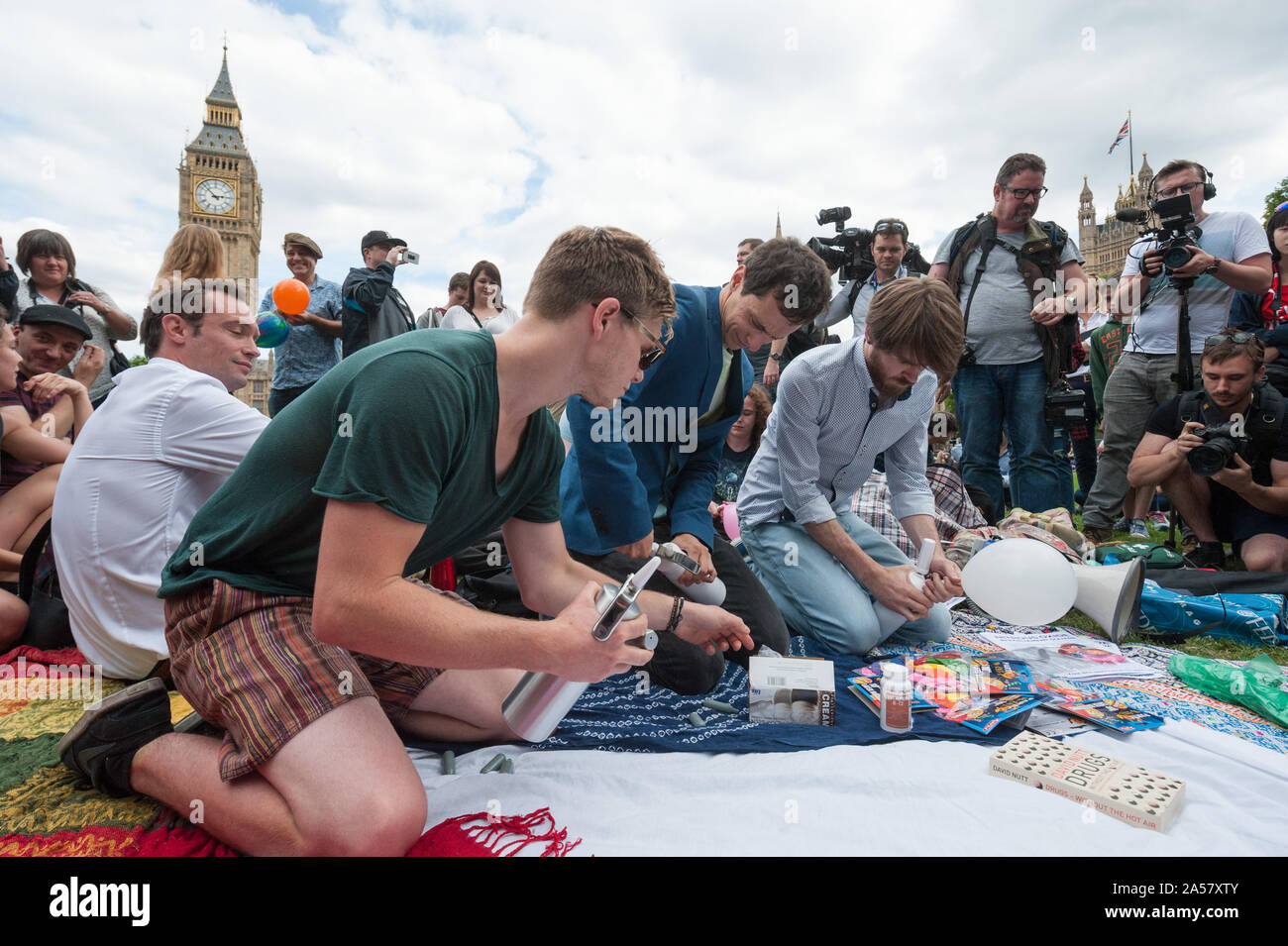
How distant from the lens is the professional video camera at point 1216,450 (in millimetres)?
3795

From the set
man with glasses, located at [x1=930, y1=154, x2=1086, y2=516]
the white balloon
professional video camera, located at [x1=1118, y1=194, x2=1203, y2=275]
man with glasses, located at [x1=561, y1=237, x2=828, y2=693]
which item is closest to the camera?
man with glasses, located at [x1=561, y1=237, x2=828, y2=693]

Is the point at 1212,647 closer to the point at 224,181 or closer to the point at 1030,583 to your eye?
the point at 1030,583

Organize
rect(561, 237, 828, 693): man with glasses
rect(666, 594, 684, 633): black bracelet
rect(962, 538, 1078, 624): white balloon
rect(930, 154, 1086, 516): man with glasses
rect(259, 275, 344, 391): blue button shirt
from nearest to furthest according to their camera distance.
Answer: rect(666, 594, 684, 633): black bracelet, rect(561, 237, 828, 693): man with glasses, rect(962, 538, 1078, 624): white balloon, rect(930, 154, 1086, 516): man with glasses, rect(259, 275, 344, 391): blue button shirt

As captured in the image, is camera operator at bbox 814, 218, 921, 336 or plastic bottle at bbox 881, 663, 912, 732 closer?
plastic bottle at bbox 881, 663, 912, 732

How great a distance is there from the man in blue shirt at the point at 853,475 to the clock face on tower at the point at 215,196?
272 ft

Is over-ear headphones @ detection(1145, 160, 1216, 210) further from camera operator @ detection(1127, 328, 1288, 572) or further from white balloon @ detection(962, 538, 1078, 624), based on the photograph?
white balloon @ detection(962, 538, 1078, 624)

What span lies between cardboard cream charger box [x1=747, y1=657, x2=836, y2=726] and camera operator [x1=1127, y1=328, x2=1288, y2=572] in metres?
2.92

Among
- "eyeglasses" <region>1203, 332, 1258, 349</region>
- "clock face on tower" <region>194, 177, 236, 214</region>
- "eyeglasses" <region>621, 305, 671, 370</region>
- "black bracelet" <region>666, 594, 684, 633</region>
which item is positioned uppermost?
"clock face on tower" <region>194, 177, 236, 214</region>

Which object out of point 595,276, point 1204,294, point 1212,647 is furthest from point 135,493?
point 1204,294

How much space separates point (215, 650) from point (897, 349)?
96.3 inches

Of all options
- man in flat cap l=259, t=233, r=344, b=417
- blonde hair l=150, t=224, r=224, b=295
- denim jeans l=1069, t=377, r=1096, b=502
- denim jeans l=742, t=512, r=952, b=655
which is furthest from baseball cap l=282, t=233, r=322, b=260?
denim jeans l=1069, t=377, r=1096, b=502

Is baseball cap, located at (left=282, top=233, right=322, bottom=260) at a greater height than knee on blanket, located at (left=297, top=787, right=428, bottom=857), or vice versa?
baseball cap, located at (left=282, top=233, right=322, bottom=260)

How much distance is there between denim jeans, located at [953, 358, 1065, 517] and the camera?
4.34 meters
